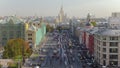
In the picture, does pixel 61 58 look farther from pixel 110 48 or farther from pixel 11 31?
pixel 11 31

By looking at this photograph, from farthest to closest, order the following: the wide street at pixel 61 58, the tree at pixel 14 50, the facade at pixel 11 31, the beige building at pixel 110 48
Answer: the facade at pixel 11 31 → the tree at pixel 14 50 → the wide street at pixel 61 58 → the beige building at pixel 110 48

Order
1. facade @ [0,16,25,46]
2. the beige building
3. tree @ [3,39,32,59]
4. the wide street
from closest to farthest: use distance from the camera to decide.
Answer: the beige building
the wide street
tree @ [3,39,32,59]
facade @ [0,16,25,46]

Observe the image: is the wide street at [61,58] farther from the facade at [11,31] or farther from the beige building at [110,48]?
the facade at [11,31]

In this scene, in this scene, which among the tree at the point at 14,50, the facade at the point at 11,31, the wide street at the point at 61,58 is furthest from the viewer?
the facade at the point at 11,31

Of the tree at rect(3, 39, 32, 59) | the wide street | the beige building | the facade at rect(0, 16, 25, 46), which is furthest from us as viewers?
the facade at rect(0, 16, 25, 46)

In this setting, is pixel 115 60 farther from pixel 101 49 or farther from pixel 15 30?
pixel 15 30

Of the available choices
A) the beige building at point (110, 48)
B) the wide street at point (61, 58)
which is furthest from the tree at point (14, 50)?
the beige building at point (110, 48)

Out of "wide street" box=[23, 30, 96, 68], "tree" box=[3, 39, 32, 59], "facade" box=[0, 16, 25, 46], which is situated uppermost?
"facade" box=[0, 16, 25, 46]

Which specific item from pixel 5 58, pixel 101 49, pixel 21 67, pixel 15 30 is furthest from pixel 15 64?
pixel 15 30

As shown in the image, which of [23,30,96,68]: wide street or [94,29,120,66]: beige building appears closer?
[94,29,120,66]: beige building

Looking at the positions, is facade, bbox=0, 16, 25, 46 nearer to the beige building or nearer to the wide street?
the wide street

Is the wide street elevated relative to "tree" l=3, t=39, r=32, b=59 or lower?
lower

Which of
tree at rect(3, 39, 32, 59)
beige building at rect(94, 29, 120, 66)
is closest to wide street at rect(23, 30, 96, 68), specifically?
tree at rect(3, 39, 32, 59)
